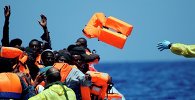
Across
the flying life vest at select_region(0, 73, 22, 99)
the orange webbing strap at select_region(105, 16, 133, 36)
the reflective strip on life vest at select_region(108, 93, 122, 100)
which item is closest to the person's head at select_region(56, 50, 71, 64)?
the flying life vest at select_region(0, 73, 22, 99)

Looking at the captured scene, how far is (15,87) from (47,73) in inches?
22.3

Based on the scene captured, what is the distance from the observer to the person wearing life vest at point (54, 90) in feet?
43.4

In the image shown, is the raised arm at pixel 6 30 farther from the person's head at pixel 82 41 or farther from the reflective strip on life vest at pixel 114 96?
the reflective strip on life vest at pixel 114 96

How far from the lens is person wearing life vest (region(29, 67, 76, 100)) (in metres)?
13.2

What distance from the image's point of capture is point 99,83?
15930 mm

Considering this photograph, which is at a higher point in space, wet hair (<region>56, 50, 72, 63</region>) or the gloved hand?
wet hair (<region>56, 50, 72, 63</region>)

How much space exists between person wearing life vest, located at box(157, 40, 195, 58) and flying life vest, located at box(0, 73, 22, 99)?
2.33m

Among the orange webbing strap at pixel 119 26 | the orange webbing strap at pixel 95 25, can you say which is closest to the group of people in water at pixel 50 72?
the orange webbing strap at pixel 95 25

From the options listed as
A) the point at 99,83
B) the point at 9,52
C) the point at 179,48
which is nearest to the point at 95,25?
the point at 99,83

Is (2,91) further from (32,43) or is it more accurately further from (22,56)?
(32,43)

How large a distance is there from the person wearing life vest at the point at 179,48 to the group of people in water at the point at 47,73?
1612 millimetres

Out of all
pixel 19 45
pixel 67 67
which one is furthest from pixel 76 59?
pixel 19 45

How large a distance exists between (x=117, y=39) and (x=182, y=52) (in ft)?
14.3

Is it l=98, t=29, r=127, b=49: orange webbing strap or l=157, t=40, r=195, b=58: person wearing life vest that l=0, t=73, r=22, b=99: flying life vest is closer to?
l=157, t=40, r=195, b=58: person wearing life vest
